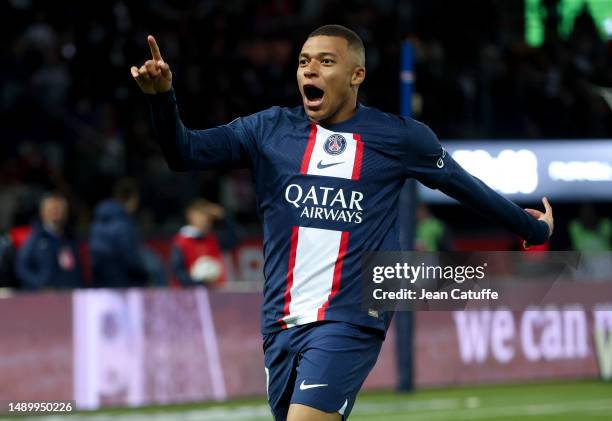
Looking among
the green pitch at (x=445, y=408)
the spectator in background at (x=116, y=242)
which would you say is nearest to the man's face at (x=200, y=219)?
the spectator in background at (x=116, y=242)

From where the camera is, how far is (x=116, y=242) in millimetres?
13359

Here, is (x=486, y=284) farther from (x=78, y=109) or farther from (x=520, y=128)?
(x=520, y=128)

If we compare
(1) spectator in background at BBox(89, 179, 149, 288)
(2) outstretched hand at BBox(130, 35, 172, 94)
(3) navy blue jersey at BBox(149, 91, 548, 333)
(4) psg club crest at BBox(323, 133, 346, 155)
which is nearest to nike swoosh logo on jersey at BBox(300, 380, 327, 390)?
(3) navy blue jersey at BBox(149, 91, 548, 333)

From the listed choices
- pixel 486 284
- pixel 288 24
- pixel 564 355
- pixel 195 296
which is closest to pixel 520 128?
pixel 288 24

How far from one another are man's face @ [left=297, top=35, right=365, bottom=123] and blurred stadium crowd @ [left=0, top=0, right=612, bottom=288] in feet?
28.2

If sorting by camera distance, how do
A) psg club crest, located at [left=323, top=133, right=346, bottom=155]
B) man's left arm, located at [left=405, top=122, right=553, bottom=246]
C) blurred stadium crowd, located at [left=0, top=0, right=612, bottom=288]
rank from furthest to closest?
blurred stadium crowd, located at [left=0, top=0, right=612, bottom=288] < man's left arm, located at [left=405, top=122, right=553, bottom=246] < psg club crest, located at [left=323, top=133, right=346, bottom=155]

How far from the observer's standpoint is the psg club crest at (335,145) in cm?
590

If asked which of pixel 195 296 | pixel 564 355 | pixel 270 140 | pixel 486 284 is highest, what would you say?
pixel 270 140

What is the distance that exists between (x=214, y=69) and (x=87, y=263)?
165 inches

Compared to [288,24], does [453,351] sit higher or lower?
lower

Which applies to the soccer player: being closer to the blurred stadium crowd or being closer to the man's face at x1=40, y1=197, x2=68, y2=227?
the man's face at x1=40, y1=197, x2=68, y2=227

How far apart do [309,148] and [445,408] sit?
7013mm

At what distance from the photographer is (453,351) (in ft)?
48.3

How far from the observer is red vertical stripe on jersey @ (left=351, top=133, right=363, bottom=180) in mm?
5906
